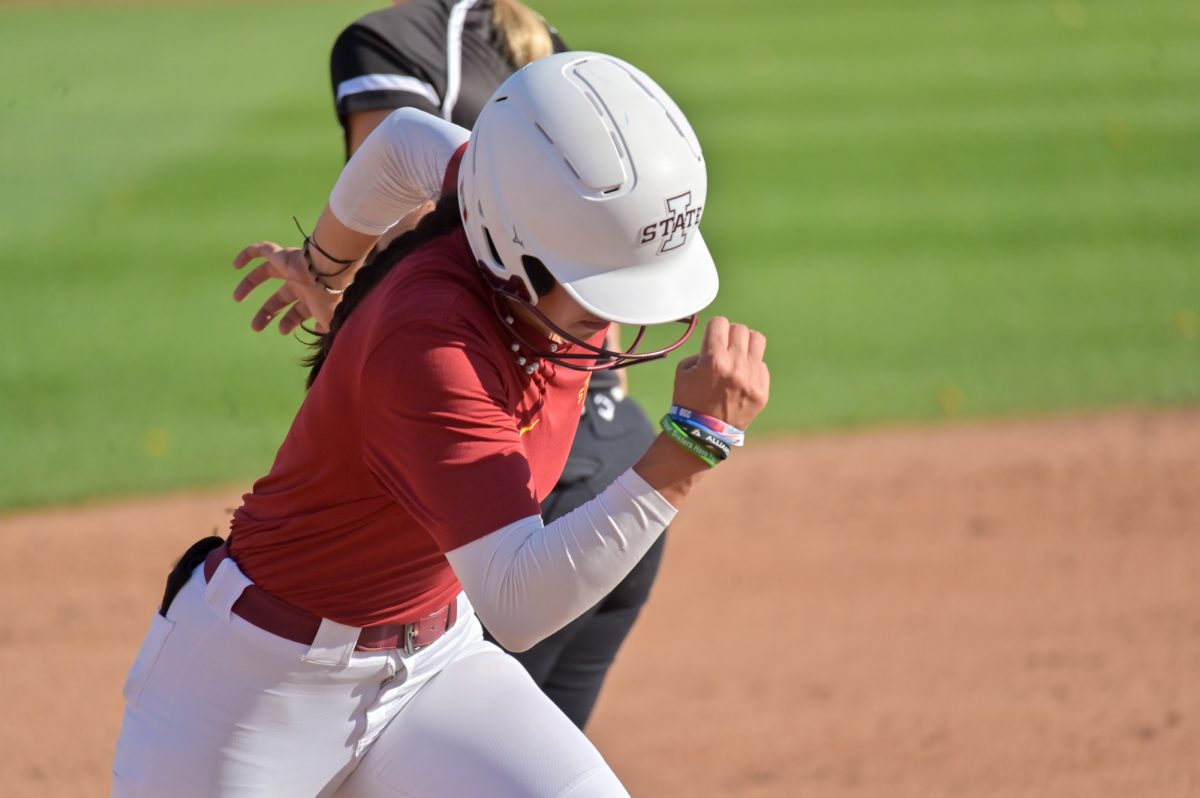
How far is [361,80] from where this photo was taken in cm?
351

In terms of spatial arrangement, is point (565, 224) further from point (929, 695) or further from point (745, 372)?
point (929, 695)

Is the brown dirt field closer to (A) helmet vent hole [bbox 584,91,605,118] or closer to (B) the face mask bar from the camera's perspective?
(B) the face mask bar

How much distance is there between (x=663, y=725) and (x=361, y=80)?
2.60m

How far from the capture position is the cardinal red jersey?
7.54ft

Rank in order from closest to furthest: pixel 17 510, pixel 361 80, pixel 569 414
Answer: pixel 569 414 → pixel 361 80 → pixel 17 510

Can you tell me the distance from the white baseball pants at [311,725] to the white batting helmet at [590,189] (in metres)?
0.79

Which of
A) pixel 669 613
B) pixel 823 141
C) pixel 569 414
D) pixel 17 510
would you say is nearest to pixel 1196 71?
pixel 823 141

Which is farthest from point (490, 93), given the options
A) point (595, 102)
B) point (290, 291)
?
point (595, 102)

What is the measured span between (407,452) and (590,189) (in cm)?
52

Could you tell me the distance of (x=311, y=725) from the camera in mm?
2707

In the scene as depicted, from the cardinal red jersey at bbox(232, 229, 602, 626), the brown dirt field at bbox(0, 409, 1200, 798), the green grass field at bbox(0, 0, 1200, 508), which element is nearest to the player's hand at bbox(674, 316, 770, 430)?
the cardinal red jersey at bbox(232, 229, 602, 626)

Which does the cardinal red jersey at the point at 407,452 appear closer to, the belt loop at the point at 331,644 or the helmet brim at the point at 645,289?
the belt loop at the point at 331,644

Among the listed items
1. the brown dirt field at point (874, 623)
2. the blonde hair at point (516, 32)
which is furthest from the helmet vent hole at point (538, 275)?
the brown dirt field at point (874, 623)

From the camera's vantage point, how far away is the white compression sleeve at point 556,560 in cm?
224
